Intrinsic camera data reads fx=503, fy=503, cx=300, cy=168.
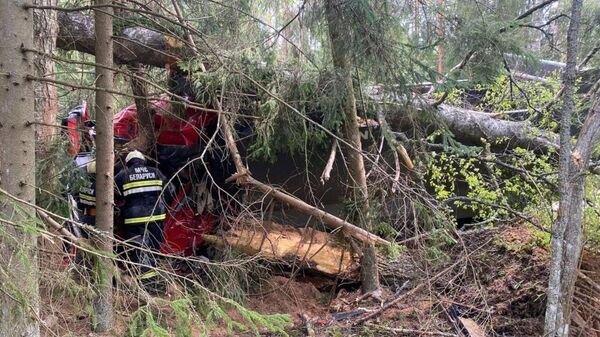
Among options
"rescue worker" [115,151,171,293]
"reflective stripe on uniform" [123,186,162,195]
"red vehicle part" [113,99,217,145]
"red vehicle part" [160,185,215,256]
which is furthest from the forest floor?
A: "red vehicle part" [113,99,217,145]

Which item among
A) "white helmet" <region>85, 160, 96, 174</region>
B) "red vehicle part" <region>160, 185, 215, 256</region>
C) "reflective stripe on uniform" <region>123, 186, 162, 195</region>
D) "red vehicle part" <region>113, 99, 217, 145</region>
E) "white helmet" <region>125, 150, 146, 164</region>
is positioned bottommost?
"red vehicle part" <region>160, 185, 215, 256</region>

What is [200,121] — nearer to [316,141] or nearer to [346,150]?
[316,141]

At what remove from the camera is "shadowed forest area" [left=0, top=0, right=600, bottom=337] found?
439cm

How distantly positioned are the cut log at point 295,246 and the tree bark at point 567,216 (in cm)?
208

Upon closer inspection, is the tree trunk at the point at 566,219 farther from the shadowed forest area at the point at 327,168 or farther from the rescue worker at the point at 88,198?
the rescue worker at the point at 88,198

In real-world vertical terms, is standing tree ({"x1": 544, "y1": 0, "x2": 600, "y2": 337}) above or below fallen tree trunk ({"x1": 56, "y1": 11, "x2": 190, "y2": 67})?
below

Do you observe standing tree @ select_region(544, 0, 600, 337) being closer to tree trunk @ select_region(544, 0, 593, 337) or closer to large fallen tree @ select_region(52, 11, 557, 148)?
tree trunk @ select_region(544, 0, 593, 337)

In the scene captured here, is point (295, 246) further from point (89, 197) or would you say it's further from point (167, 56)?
point (167, 56)

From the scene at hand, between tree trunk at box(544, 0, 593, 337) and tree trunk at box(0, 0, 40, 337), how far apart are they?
395cm

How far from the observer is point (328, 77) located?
205 inches

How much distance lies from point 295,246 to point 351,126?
154 cm

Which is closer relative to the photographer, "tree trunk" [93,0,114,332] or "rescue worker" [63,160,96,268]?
"tree trunk" [93,0,114,332]

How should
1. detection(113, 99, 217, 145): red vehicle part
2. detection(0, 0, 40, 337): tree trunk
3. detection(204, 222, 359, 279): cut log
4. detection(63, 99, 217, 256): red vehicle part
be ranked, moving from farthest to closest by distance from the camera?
detection(113, 99, 217, 145): red vehicle part, detection(63, 99, 217, 256): red vehicle part, detection(204, 222, 359, 279): cut log, detection(0, 0, 40, 337): tree trunk

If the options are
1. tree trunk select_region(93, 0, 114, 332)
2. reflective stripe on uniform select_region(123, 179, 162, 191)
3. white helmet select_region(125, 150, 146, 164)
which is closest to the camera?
tree trunk select_region(93, 0, 114, 332)
